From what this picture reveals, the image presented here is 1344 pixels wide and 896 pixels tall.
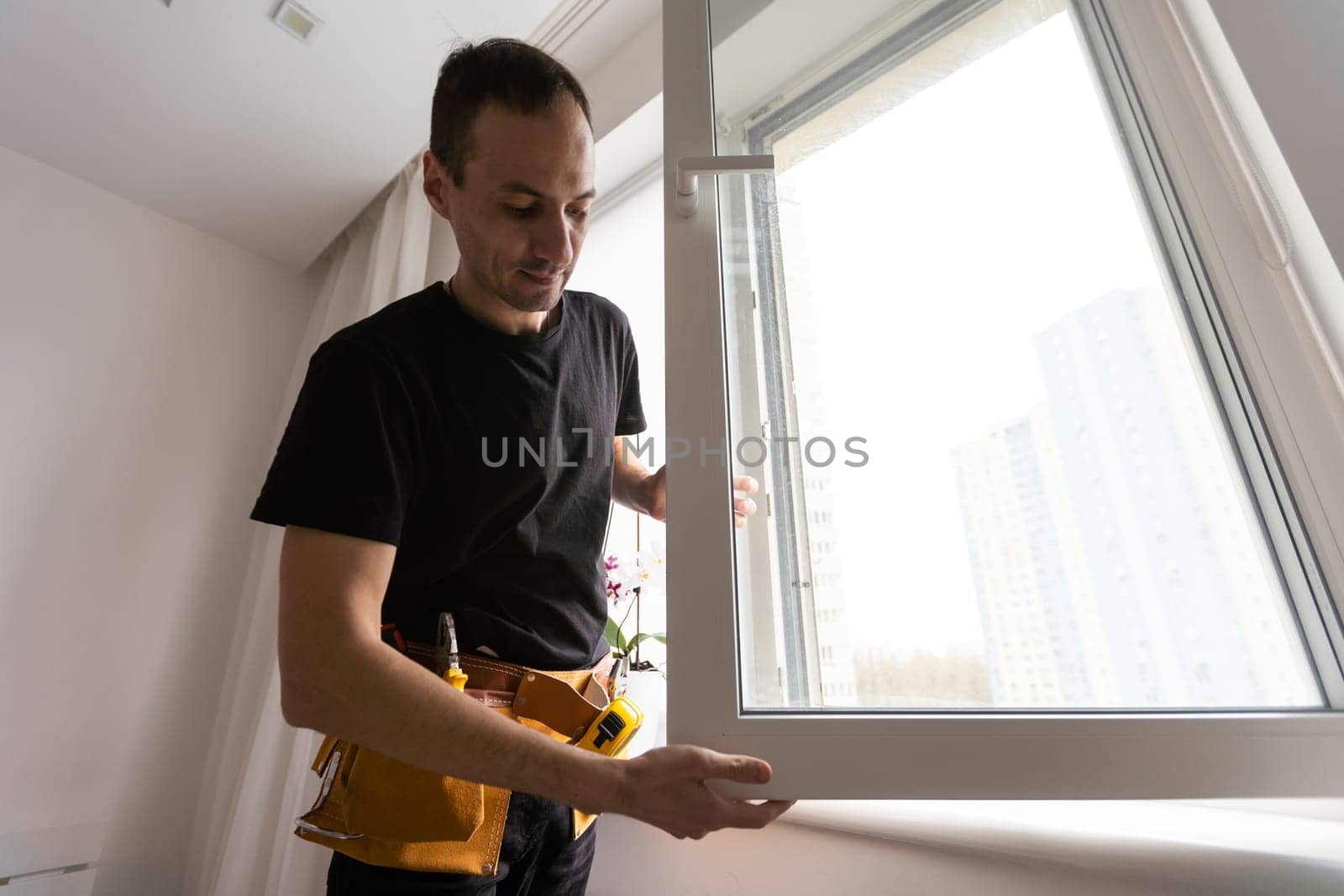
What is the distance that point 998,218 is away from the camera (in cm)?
91

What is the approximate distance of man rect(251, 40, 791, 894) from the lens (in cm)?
60

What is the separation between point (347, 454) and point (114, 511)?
198cm

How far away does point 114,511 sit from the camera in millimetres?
2086

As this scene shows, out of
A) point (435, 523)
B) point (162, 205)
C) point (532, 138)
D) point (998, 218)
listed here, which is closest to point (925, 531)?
point (998, 218)

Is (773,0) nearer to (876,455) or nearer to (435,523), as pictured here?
(876,455)

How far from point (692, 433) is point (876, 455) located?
0.24m

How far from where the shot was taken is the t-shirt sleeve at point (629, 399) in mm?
1130

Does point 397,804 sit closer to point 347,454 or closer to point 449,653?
point 449,653

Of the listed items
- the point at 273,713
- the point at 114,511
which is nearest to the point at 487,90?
the point at 273,713

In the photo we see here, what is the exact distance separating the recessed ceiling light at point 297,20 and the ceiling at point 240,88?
→ 0.08 feet

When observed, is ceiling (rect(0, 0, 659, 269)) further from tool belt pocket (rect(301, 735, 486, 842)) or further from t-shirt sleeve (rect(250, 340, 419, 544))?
tool belt pocket (rect(301, 735, 486, 842))

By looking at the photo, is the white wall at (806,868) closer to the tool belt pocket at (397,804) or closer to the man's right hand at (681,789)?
the man's right hand at (681,789)

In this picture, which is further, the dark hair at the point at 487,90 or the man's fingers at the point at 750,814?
the dark hair at the point at 487,90

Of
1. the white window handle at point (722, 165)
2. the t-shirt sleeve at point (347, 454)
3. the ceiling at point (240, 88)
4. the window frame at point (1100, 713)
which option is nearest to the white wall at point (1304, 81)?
the window frame at point (1100, 713)
